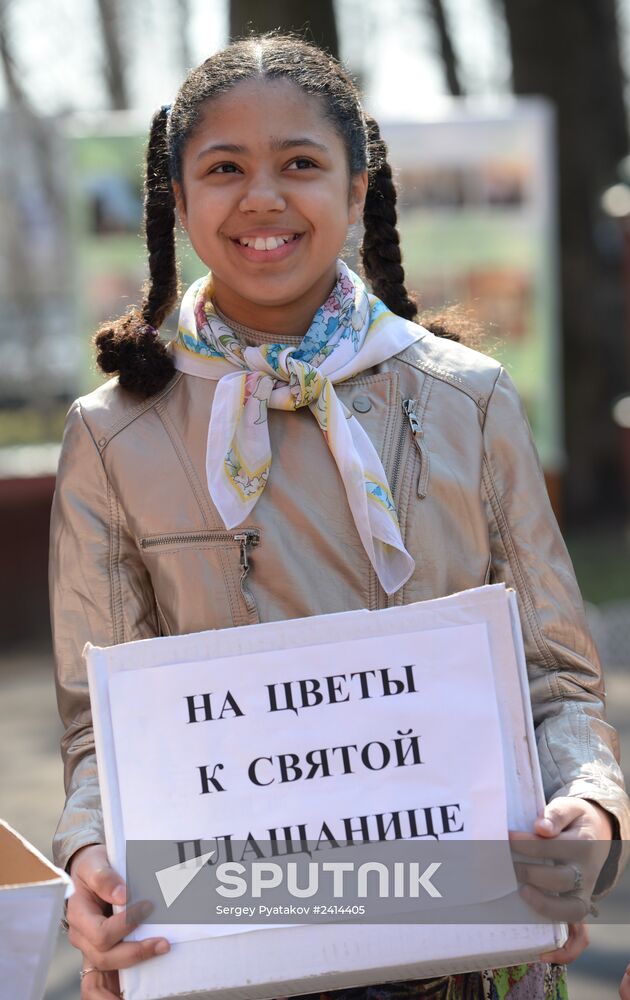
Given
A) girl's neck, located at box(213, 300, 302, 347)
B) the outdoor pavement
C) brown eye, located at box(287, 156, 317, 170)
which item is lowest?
the outdoor pavement

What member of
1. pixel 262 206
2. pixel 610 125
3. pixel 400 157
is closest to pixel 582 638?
pixel 262 206

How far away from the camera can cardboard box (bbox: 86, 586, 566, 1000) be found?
173 centimetres

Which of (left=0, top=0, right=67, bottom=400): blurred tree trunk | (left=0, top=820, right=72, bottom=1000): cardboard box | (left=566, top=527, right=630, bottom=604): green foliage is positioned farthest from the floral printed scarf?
(left=0, top=0, right=67, bottom=400): blurred tree trunk

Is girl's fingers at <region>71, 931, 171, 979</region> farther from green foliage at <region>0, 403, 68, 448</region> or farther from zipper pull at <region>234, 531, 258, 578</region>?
green foliage at <region>0, 403, 68, 448</region>

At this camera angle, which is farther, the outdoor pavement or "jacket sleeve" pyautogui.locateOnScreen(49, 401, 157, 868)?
the outdoor pavement

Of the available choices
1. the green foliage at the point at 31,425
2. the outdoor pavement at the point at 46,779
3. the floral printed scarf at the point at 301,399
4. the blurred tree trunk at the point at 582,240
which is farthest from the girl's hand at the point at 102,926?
the green foliage at the point at 31,425

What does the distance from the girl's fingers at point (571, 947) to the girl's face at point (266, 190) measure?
3.00 feet

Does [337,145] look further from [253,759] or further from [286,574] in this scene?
[253,759]

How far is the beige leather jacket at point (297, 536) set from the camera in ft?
6.53

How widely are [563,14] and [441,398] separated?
10.7 meters

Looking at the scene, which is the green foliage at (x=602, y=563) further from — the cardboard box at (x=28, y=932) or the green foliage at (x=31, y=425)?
the cardboard box at (x=28, y=932)

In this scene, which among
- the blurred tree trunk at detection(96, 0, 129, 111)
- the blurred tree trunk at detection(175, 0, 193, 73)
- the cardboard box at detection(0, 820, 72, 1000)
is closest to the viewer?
the cardboard box at detection(0, 820, 72, 1000)

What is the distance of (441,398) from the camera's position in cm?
208

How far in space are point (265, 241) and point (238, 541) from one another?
403mm
